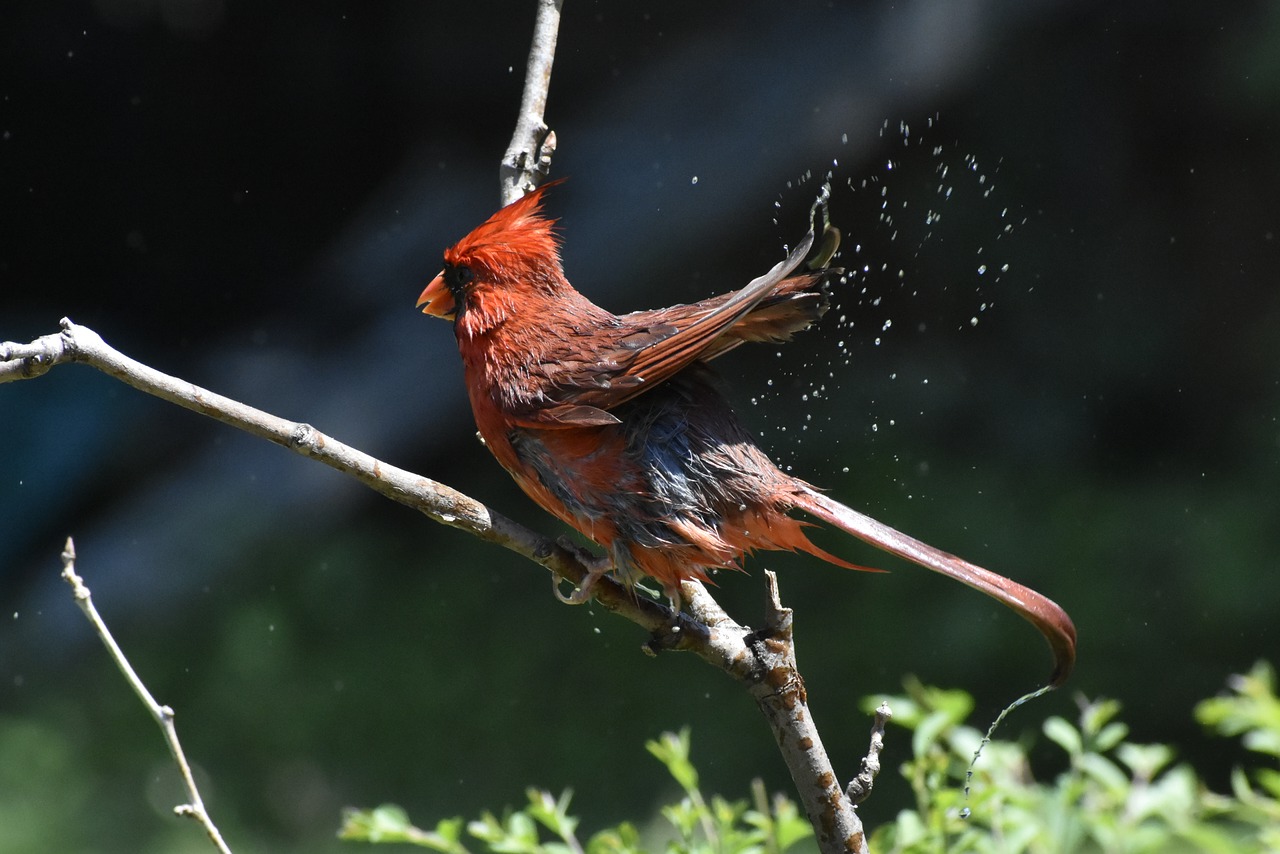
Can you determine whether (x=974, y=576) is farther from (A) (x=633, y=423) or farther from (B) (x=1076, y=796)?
(A) (x=633, y=423)

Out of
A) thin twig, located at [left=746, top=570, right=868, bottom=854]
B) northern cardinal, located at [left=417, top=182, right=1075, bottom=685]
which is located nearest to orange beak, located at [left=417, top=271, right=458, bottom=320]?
northern cardinal, located at [left=417, top=182, right=1075, bottom=685]

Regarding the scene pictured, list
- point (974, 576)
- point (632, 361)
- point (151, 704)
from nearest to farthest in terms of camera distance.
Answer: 1. point (151, 704)
2. point (974, 576)
3. point (632, 361)

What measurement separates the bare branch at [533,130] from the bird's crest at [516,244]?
0.65ft

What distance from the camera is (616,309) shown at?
5.41 meters

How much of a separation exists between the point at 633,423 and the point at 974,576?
2.00 feet

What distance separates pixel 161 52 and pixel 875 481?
347 cm

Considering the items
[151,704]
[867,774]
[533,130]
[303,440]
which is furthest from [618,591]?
[533,130]

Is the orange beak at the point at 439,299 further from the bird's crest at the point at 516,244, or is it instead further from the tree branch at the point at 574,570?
the tree branch at the point at 574,570

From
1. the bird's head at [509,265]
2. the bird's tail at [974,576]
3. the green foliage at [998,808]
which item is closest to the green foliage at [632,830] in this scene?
the green foliage at [998,808]

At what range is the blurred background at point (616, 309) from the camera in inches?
190

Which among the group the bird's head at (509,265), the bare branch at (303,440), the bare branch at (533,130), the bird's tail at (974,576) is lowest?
the bird's tail at (974,576)

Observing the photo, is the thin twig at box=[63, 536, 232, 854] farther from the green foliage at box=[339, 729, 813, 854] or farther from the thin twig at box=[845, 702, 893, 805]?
the thin twig at box=[845, 702, 893, 805]

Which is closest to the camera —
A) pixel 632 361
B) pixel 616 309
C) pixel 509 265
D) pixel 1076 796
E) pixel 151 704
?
pixel 151 704

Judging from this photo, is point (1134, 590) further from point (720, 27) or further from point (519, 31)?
point (519, 31)
